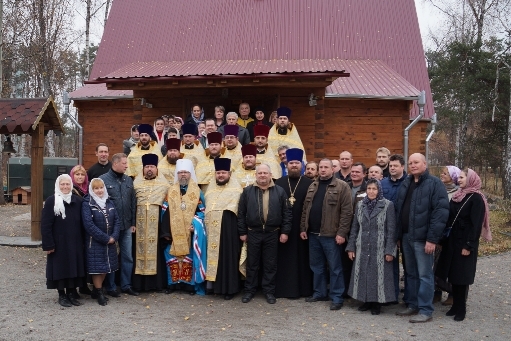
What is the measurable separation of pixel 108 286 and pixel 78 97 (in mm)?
7113

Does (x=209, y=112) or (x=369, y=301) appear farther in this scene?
(x=209, y=112)

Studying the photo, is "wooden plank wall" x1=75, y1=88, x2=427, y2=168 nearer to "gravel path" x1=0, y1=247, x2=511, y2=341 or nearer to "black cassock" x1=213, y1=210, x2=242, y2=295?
"black cassock" x1=213, y1=210, x2=242, y2=295

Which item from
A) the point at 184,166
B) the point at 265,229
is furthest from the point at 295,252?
the point at 184,166

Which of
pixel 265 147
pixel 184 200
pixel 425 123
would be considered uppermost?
pixel 425 123

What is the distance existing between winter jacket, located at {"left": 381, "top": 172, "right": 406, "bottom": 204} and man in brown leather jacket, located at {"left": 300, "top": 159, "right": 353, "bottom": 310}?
1.55ft

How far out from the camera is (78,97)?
13.0 meters

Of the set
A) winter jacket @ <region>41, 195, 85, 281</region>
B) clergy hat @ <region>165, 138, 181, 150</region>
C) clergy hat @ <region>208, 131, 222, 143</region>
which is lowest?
winter jacket @ <region>41, 195, 85, 281</region>

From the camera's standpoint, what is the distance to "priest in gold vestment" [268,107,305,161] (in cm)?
855

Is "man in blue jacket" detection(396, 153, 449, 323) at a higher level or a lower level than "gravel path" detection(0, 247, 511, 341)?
higher

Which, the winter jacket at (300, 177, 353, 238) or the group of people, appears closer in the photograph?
the group of people

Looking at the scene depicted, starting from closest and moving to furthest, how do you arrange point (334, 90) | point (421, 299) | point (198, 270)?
point (421, 299)
point (198, 270)
point (334, 90)

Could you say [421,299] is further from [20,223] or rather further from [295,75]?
[20,223]

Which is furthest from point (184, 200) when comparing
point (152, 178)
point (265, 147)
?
point (265, 147)

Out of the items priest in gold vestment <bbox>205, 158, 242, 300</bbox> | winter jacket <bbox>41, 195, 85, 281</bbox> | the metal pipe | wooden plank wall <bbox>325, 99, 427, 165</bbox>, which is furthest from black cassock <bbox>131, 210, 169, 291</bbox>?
wooden plank wall <bbox>325, 99, 427, 165</bbox>
